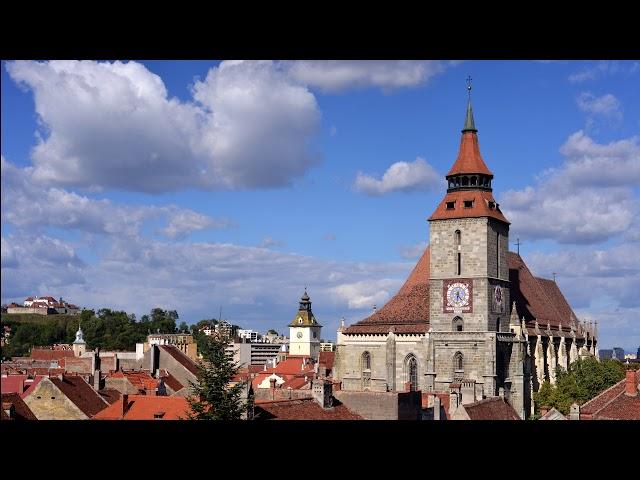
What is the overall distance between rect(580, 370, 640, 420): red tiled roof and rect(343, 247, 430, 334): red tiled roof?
68.2 ft

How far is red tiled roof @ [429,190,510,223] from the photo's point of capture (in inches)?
2192

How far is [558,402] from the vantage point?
5262cm

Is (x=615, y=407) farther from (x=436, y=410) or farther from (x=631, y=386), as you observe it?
(x=436, y=410)

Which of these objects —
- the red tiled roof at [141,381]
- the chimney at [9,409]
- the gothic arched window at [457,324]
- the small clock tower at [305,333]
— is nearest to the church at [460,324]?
the gothic arched window at [457,324]

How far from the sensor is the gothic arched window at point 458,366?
5372 cm

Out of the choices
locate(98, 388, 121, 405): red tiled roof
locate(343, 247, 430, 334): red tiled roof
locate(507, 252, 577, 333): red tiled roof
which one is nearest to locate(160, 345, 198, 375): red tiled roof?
locate(343, 247, 430, 334): red tiled roof

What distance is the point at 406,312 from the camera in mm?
58781

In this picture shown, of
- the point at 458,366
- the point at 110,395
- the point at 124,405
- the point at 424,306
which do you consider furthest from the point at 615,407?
the point at 424,306

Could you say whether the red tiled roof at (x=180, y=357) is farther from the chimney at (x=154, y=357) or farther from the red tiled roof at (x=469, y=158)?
the red tiled roof at (x=469, y=158)

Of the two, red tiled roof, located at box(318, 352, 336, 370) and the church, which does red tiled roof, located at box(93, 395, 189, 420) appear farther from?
red tiled roof, located at box(318, 352, 336, 370)

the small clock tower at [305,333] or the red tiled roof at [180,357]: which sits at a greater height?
the small clock tower at [305,333]

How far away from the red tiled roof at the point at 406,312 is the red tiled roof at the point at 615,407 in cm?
2078

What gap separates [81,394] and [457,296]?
2537 cm
